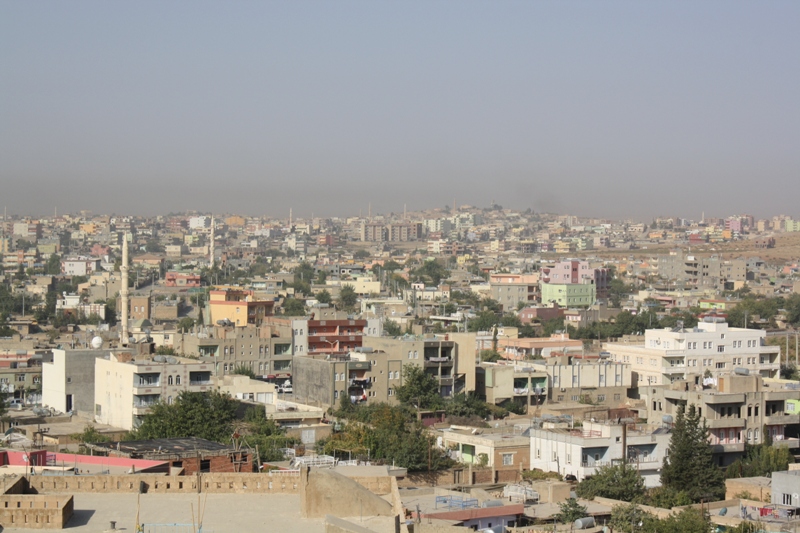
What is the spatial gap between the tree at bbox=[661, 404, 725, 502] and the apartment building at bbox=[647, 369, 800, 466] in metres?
1.97

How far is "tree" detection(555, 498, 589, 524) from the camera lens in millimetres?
12938

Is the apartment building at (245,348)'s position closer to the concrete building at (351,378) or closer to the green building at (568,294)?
the concrete building at (351,378)

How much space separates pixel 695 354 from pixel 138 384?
11973 millimetres

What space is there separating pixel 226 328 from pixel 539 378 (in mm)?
7043

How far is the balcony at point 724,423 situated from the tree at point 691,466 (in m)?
2.22

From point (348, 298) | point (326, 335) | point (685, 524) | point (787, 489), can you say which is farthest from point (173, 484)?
point (348, 298)

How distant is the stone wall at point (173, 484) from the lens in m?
8.70

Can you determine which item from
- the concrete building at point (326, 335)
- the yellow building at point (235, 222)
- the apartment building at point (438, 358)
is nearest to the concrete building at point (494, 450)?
the apartment building at point (438, 358)

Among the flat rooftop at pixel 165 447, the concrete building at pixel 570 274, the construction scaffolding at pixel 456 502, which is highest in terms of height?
the concrete building at pixel 570 274

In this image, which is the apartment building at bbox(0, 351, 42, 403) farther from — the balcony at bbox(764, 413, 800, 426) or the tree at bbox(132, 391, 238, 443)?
the balcony at bbox(764, 413, 800, 426)

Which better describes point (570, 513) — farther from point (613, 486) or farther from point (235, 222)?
point (235, 222)

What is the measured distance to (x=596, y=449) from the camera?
17.7m

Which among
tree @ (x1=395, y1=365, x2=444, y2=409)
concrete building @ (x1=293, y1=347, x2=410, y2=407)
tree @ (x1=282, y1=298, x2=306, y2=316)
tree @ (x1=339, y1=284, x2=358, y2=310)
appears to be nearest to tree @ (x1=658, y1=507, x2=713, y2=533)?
tree @ (x1=395, y1=365, x2=444, y2=409)

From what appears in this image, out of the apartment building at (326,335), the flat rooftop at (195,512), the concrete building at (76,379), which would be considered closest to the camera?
the flat rooftop at (195,512)
